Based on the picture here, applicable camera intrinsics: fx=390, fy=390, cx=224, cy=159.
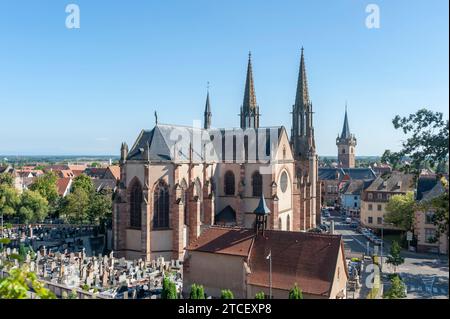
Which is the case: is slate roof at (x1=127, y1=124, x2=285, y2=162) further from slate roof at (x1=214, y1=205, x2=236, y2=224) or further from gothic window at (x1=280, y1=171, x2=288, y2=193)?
slate roof at (x1=214, y1=205, x2=236, y2=224)

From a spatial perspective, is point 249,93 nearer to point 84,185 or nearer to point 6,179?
point 84,185

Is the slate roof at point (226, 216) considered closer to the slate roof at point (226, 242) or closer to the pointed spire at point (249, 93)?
the slate roof at point (226, 242)

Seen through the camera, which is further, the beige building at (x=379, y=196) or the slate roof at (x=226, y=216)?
the beige building at (x=379, y=196)

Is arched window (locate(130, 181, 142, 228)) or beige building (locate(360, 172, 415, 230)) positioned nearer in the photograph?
arched window (locate(130, 181, 142, 228))

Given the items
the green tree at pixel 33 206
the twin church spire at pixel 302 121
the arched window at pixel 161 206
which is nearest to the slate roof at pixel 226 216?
the arched window at pixel 161 206

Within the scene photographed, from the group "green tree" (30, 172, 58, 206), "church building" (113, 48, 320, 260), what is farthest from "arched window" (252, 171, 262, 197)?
"green tree" (30, 172, 58, 206)

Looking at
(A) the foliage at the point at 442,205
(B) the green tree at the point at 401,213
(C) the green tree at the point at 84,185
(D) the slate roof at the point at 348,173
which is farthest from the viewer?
(D) the slate roof at the point at 348,173

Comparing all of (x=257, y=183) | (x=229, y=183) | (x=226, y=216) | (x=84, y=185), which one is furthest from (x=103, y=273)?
(x=84, y=185)
